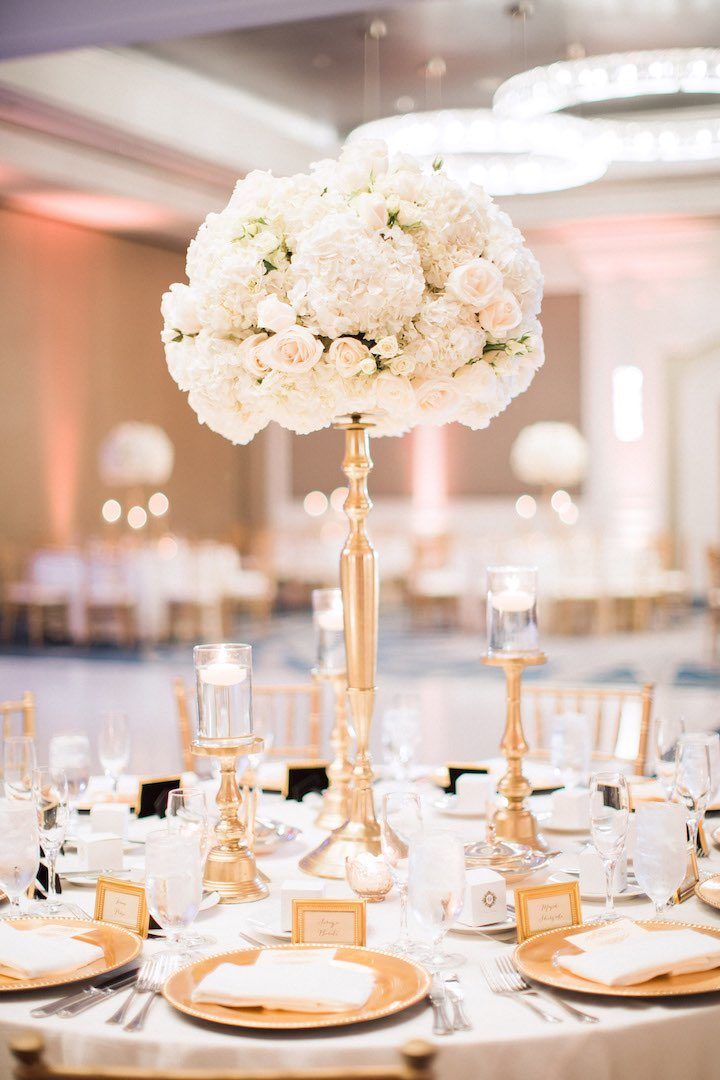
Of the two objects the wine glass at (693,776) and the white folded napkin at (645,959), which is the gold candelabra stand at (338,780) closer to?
the wine glass at (693,776)

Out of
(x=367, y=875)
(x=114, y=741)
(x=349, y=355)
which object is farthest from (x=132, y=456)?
(x=367, y=875)

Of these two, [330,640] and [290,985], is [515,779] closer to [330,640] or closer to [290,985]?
[330,640]

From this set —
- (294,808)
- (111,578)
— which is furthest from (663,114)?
(294,808)

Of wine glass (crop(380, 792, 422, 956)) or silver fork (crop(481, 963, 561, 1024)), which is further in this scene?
wine glass (crop(380, 792, 422, 956))

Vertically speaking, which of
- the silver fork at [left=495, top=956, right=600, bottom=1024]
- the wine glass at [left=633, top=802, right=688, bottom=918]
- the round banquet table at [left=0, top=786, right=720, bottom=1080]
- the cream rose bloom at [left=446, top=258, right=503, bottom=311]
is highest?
the cream rose bloom at [left=446, top=258, right=503, bottom=311]

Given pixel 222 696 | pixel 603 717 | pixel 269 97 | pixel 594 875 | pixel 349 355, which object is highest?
pixel 269 97

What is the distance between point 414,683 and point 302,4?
5198mm

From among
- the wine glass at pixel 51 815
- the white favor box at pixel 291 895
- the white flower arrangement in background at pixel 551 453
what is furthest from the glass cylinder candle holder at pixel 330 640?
the white flower arrangement in background at pixel 551 453

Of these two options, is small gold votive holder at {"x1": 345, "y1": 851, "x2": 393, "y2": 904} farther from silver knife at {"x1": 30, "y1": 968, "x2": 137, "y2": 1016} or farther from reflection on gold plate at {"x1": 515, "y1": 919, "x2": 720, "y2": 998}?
silver knife at {"x1": 30, "y1": 968, "x2": 137, "y2": 1016}

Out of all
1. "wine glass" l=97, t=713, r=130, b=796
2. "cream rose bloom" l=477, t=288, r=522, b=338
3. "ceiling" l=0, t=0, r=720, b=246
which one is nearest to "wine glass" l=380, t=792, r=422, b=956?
"cream rose bloom" l=477, t=288, r=522, b=338

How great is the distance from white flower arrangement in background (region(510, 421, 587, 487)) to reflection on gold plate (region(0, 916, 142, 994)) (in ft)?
38.0

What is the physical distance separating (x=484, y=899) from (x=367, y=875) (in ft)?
0.68

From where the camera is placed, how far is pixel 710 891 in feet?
6.71

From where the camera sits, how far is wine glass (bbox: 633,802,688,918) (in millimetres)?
1828
